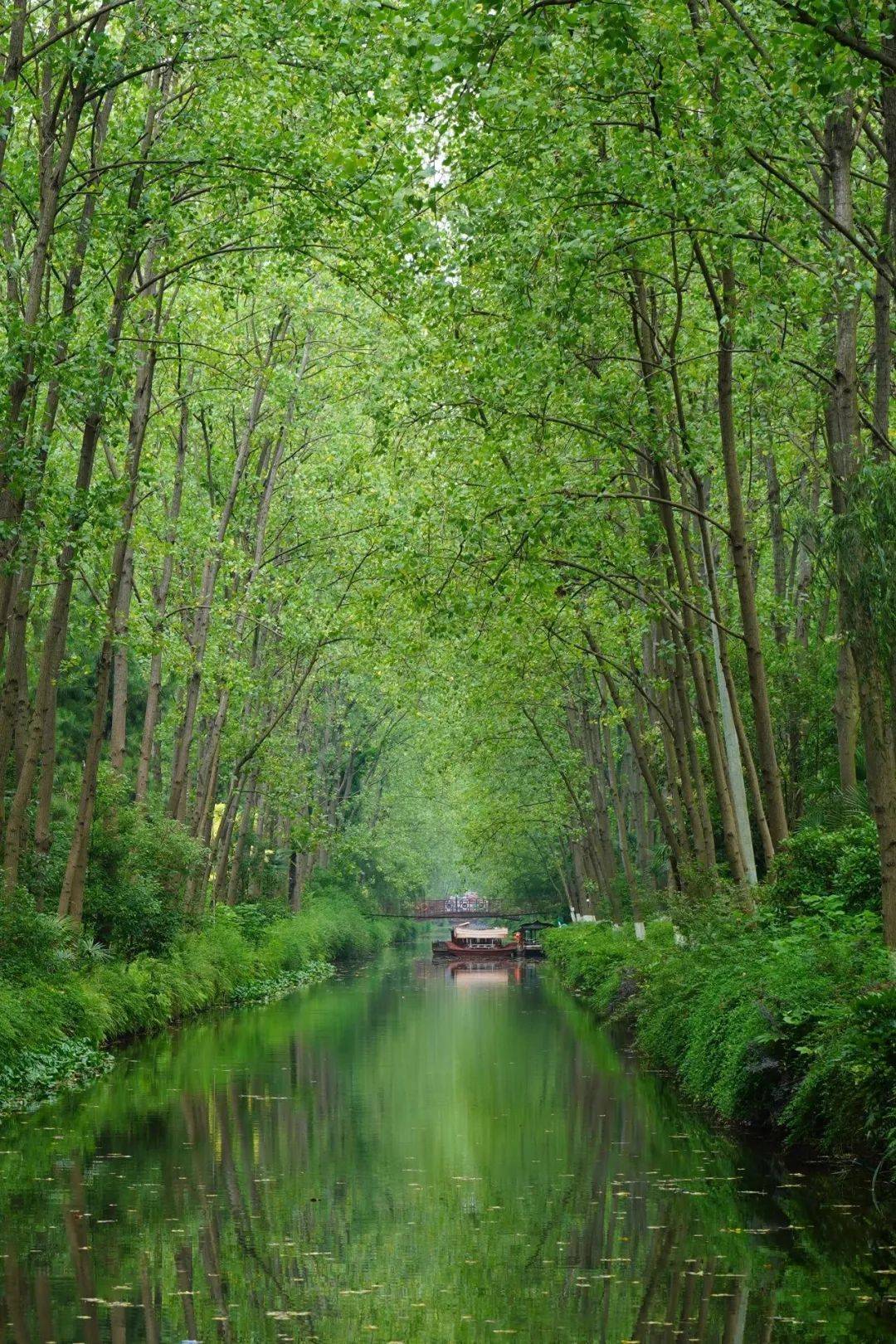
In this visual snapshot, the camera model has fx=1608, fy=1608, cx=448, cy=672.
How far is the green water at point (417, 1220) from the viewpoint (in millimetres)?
7410

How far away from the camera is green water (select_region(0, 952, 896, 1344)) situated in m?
7.41

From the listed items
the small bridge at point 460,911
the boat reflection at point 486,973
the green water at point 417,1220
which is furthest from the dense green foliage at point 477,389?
the small bridge at point 460,911

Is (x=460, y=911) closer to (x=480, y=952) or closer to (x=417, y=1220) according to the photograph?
(x=480, y=952)

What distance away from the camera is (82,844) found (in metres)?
21.7

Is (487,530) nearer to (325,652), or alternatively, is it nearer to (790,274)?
(790,274)

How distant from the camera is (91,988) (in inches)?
817

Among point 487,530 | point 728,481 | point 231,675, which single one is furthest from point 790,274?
point 231,675

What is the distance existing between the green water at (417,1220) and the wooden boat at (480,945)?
164 ft

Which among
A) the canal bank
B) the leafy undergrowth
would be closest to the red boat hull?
the leafy undergrowth

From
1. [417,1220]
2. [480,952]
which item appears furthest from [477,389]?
[480,952]

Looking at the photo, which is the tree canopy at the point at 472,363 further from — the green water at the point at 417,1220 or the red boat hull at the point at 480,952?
the red boat hull at the point at 480,952

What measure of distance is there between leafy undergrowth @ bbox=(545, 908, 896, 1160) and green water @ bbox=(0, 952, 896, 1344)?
0.41 meters

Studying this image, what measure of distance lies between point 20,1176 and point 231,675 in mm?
19320

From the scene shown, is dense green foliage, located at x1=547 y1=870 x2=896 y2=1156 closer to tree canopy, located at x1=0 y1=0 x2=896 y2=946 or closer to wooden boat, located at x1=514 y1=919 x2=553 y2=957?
tree canopy, located at x1=0 y1=0 x2=896 y2=946
